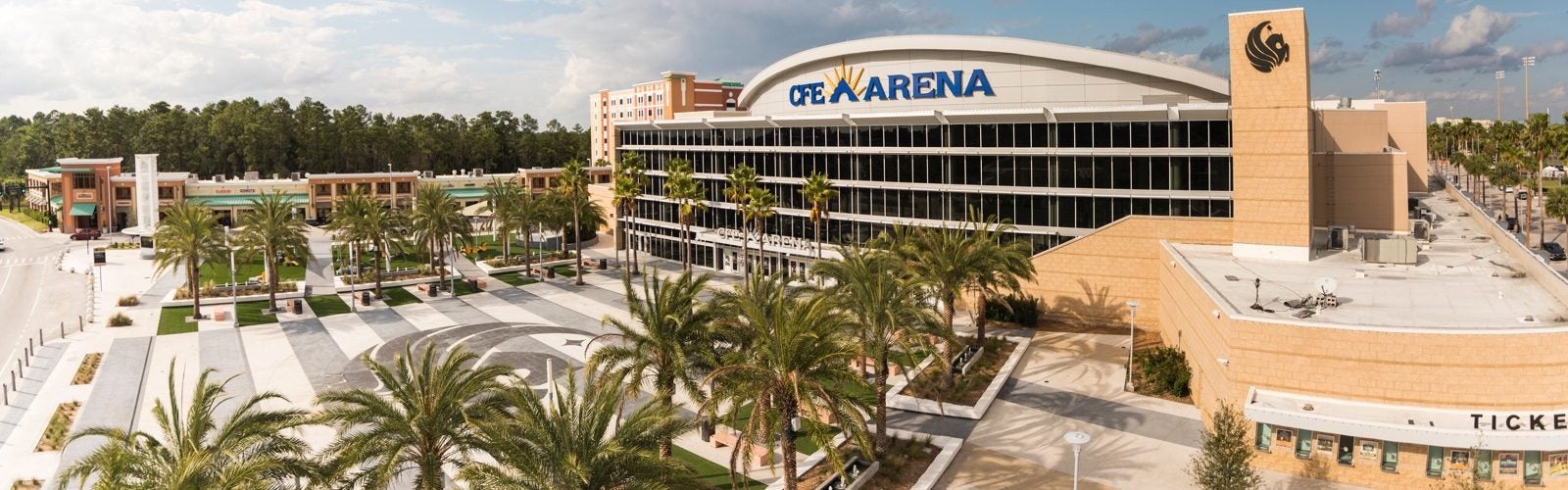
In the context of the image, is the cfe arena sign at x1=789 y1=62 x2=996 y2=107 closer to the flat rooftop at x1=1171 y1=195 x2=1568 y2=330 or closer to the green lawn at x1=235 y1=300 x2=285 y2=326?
the flat rooftop at x1=1171 y1=195 x2=1568 y2=330

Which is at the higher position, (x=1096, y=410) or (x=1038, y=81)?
(x=1038, y=81)

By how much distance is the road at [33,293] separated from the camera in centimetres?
Result: 5709

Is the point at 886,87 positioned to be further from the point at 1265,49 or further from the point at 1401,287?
the point at 1401,287

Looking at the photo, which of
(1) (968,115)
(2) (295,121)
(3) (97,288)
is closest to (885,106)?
(1) (968,115)

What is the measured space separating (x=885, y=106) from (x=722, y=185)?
17.2 meters

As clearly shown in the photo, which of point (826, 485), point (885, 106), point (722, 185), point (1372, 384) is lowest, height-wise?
point (826, 485)

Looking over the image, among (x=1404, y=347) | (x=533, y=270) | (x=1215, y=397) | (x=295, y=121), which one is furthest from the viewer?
(x=295, y=121)

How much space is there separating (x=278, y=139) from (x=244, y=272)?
72.9 m

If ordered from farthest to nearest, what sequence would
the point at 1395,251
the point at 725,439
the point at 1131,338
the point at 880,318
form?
the point at 1395,251
the point at 1131,338
the point at 725,439
the point at 880,318

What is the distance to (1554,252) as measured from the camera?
217ft

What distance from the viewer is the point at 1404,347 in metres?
28.1

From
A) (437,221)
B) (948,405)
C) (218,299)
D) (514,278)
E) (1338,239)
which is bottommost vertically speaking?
(948,405)

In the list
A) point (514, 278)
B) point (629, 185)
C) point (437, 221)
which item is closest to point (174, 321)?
point (437, 221)

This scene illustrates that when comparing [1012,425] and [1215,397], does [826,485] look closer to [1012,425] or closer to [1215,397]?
[1012,425]
